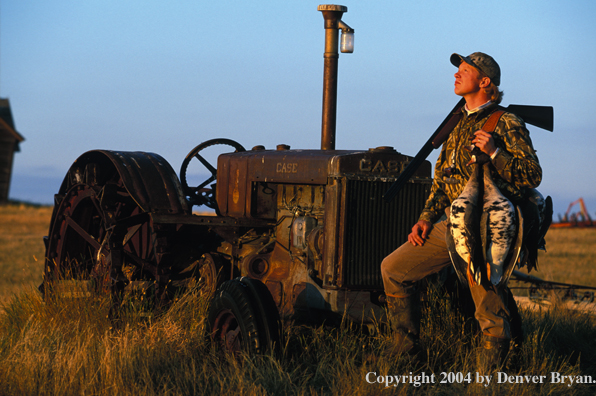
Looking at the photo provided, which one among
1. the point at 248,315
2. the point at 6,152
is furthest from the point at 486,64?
the point at 6,152

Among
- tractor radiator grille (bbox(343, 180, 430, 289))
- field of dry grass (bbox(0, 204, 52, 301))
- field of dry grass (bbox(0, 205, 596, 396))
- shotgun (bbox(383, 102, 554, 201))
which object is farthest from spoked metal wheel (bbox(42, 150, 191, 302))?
shotgun (bbox(383, 102, 554, 201))

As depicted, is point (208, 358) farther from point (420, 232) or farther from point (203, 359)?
point (420, 232)

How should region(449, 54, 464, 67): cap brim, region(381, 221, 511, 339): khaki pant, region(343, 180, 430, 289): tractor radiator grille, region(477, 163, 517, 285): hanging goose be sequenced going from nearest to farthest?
region(477, 163, 517, 285): hanging goose → region(381, 221, 511, 339): khaki pant → region(449, 54, 464, 67): cap brim → region(343, 180, 430, 289): tractor radiator grille

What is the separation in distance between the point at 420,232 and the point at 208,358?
1.59 metres

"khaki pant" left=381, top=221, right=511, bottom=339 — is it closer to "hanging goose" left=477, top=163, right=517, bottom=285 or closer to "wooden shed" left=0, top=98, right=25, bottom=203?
"hanging goose" left=477, top=163, right=517, bottom=285

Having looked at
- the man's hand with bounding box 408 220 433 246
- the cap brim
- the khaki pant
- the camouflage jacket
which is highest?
the cap brim

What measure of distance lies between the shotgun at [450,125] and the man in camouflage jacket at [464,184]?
0.11 meters

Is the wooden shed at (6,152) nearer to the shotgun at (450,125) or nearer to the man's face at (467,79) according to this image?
the shotgun at (450,125)

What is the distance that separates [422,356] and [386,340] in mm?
281

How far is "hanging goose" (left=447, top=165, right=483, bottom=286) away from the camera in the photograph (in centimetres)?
364

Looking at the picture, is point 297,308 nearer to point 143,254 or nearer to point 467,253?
point 467,253

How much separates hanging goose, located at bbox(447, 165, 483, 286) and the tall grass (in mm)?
745

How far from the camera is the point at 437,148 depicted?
434cm

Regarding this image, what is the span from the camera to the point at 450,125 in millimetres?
4219
